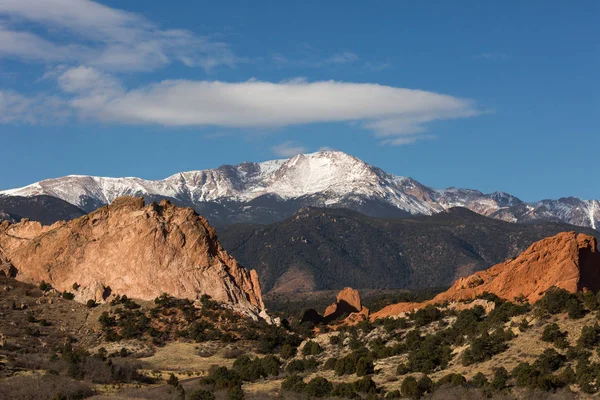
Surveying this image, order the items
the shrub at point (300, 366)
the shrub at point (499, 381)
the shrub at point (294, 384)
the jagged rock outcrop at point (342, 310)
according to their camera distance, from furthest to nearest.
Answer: the jagged rock outcrop at point (342, 310)
the shrub at point (300, 366)
the shrub at point (294, 384)
the shrub at point (499, 381)

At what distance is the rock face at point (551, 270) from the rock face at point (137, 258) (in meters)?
25.4

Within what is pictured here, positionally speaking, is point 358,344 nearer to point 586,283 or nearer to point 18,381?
point 586,283

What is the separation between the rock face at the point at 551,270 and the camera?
98875 mm

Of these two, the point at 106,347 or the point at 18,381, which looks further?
the point at 106,347

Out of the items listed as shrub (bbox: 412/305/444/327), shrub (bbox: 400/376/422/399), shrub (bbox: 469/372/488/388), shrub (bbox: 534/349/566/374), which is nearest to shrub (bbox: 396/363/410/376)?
shrub (bbox: 400/376/422/399)

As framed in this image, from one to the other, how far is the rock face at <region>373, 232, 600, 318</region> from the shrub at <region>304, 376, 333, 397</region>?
31.3 metres

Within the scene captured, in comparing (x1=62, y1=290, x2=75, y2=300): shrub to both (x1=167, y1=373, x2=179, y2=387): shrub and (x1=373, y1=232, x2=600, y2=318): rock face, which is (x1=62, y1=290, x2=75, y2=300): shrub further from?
(x1=373, y1=232, x2=600, y2=318): rock face

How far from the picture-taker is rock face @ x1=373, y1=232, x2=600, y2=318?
324ft

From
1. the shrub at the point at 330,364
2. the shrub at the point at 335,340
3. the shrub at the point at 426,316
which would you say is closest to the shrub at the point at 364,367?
the shrub at the point at 330,364

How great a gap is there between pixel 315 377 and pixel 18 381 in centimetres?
2079

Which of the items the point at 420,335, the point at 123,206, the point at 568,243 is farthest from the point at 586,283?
the point at 123,206

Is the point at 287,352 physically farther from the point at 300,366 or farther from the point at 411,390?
the point at 411,390

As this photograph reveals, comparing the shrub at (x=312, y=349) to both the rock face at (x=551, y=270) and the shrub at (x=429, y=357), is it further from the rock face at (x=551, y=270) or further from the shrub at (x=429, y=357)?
the rock face at (x=551, y=270)

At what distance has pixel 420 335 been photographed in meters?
90.4
